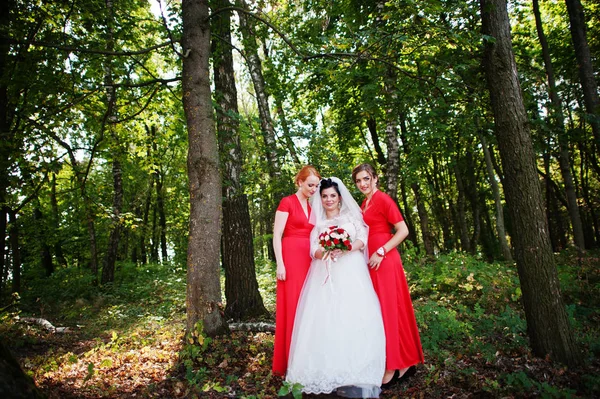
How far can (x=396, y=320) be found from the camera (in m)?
4.60

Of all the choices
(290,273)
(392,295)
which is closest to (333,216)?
(290,273)

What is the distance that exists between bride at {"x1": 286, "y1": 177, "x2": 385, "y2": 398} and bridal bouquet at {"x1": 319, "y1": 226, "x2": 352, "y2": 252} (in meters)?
0.11

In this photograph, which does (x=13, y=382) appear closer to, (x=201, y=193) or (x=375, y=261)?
(x=201, y=193)

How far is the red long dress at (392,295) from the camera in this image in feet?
14.9

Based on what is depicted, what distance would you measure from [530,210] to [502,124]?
45.5 inches

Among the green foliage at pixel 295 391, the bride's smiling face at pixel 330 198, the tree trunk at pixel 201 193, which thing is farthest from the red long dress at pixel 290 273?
the tree trunk at pixel 201 193

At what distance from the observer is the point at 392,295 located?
4.73m

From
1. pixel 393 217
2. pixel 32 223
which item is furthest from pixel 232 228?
pixel 32 223

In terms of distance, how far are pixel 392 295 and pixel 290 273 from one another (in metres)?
1.39

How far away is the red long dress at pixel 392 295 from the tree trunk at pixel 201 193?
2.34 metres

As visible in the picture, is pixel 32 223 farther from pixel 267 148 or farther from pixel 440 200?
pixel 440 200

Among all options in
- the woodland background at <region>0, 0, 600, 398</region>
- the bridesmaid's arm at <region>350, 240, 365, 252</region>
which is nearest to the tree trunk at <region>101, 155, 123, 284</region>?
the woodland background at <region>0, 0, 600, 398</region>

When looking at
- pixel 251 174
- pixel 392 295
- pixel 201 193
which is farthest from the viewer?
pixel 251 174

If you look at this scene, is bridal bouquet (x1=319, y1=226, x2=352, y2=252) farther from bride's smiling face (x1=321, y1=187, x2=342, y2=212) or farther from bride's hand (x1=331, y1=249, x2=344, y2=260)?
bride's smiling face (x1=321, y1=187, x2=342, y2=212)
